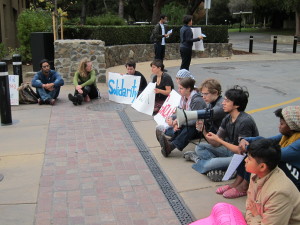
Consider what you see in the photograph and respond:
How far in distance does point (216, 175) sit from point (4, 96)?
4460mm

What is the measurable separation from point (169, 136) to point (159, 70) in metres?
2.19

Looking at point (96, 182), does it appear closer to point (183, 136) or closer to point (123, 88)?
point (183, 136)

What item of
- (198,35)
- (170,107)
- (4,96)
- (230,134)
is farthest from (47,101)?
(198,35)

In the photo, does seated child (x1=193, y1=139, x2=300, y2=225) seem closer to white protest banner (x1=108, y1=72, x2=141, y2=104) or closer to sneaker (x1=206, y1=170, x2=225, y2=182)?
sneaker (x1=206, y1=170, x2=225, y2=182)

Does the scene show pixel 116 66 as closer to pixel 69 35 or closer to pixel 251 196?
pixel 69 35

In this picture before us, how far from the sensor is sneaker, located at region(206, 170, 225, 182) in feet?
15.7

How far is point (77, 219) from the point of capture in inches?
155

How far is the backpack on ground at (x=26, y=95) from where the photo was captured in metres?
9.16

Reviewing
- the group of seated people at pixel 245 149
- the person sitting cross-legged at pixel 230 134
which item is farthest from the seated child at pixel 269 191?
the person sitting cross-legged at pixel 230 134

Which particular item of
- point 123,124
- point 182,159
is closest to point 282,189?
point 182,159

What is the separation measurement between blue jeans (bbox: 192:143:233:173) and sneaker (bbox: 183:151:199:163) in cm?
15

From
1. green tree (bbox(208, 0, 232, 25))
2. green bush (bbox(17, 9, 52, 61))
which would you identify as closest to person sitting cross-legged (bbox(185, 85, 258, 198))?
green bush (bbox(17, 9, 52, 61))

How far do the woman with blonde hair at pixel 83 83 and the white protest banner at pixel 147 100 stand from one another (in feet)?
4.79

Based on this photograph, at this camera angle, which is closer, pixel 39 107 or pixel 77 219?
pixel 77 219
